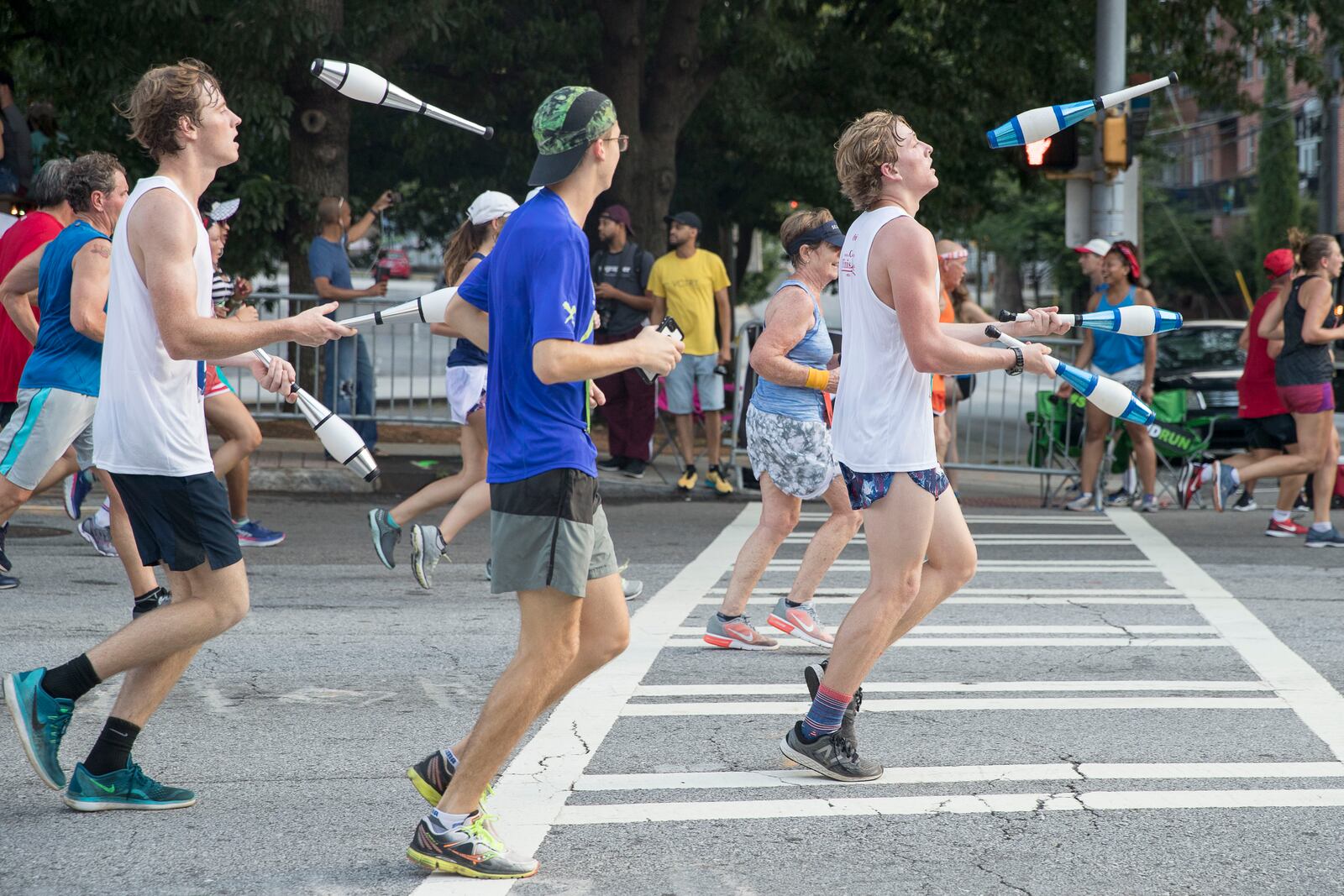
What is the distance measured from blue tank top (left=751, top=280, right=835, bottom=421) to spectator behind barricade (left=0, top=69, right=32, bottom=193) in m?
7.77

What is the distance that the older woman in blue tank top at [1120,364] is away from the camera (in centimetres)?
1144

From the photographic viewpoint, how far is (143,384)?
14.2 ft

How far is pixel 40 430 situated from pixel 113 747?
291cm

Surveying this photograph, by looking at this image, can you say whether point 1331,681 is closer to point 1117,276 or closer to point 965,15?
point 1117,276

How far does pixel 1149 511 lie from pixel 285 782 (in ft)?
28.6

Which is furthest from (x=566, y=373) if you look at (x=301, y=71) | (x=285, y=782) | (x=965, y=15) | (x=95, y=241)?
(x=965, y=15)

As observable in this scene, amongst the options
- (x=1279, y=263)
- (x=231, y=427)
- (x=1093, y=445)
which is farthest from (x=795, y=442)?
(x=1093, y=445)

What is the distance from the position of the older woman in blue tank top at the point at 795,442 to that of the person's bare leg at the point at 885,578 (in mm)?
1726

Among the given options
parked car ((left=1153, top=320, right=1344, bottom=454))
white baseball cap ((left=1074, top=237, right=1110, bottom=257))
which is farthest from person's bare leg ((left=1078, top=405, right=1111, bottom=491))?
parked car ((left=1153, top=320, right=1344, bottom=454))

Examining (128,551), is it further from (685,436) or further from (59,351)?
(685,436)

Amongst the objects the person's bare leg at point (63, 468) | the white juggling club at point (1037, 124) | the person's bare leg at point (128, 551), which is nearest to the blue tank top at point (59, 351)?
the person's bare leg at point (128, 551)

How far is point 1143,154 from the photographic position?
2225cm

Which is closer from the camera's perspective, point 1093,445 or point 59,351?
point 59,351

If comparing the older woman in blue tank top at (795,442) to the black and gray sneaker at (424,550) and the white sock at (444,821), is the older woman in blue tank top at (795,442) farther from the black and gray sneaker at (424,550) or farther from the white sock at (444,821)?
the white sock at (444,821)
